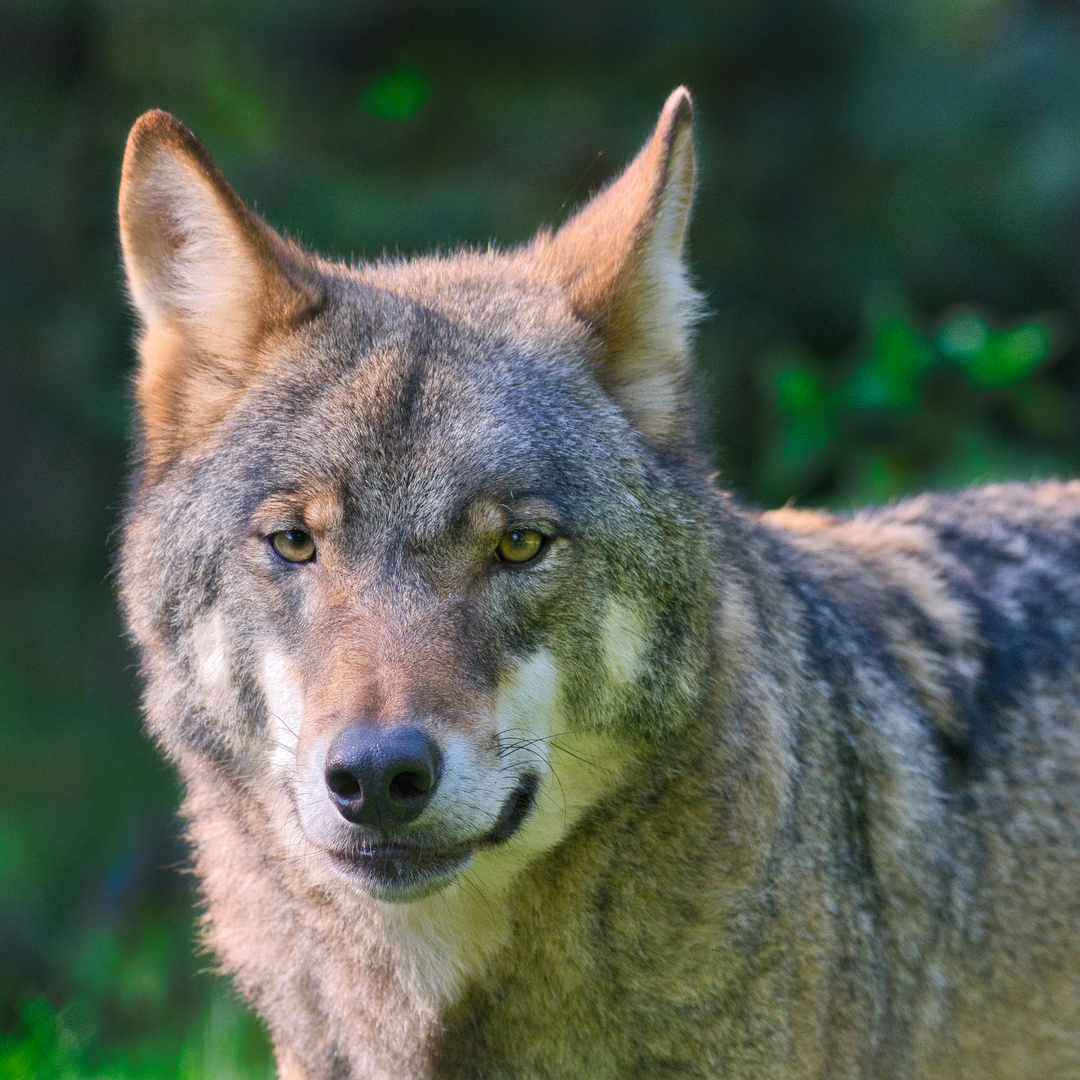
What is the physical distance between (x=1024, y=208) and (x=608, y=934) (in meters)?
6.89

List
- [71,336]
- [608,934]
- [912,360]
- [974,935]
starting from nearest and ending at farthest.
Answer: [608,934], [974,935], [912,360], [71,336]

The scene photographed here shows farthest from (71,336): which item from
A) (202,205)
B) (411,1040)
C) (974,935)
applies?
(974,935)

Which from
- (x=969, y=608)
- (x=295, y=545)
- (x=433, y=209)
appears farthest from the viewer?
(x=433, y=209)

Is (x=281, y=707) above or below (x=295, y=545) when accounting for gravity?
below

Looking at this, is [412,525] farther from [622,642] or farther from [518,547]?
[622,642]

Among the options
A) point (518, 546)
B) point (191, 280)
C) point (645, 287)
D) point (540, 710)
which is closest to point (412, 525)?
point (518, 546)

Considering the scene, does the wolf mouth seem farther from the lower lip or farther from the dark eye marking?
the dark eye marking

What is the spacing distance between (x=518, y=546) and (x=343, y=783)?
70 cm

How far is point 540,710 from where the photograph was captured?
289cm

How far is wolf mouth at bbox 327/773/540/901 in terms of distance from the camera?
106 inches

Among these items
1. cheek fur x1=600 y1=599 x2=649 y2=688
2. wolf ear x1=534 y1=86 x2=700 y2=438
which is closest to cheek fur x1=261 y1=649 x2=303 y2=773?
cheek fur x1=600 y1=599 x2=649 y2=688

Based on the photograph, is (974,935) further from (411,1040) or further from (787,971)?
(411,1040)

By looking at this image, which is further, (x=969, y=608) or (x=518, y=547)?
(x=969, y=608)

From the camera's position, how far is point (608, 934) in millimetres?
3053
